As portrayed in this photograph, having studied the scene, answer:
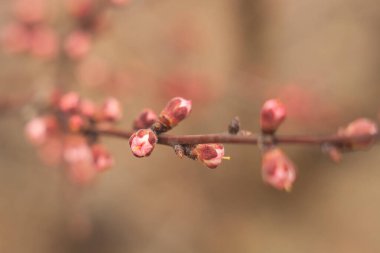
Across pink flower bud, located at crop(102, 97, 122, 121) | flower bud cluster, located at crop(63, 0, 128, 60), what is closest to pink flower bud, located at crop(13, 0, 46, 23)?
flower bud cluster, located at crop(63, 0, 128, 60)

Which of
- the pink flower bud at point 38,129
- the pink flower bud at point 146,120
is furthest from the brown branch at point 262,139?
the pink flower bud at point 38,129

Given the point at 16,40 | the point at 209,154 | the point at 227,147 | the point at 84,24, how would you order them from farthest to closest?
1. the point at 227,147
2. the point at 16,40
3. the point at 84,24
4. the point at 209,154

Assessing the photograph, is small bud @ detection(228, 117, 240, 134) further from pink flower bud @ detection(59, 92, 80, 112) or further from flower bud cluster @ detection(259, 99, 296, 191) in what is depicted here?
pink flower bud @ detection(59, 92, 80, 112)

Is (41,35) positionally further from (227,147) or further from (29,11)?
(227,147)

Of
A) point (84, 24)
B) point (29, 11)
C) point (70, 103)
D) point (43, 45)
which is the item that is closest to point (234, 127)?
point (70, 103)

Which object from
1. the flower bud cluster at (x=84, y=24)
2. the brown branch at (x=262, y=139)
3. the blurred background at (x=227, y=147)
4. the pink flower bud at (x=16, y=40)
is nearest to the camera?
the brown branch at (x=262, y=139)

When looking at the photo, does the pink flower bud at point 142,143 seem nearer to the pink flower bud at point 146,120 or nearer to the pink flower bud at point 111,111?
the pink flower bud at point 146,120
